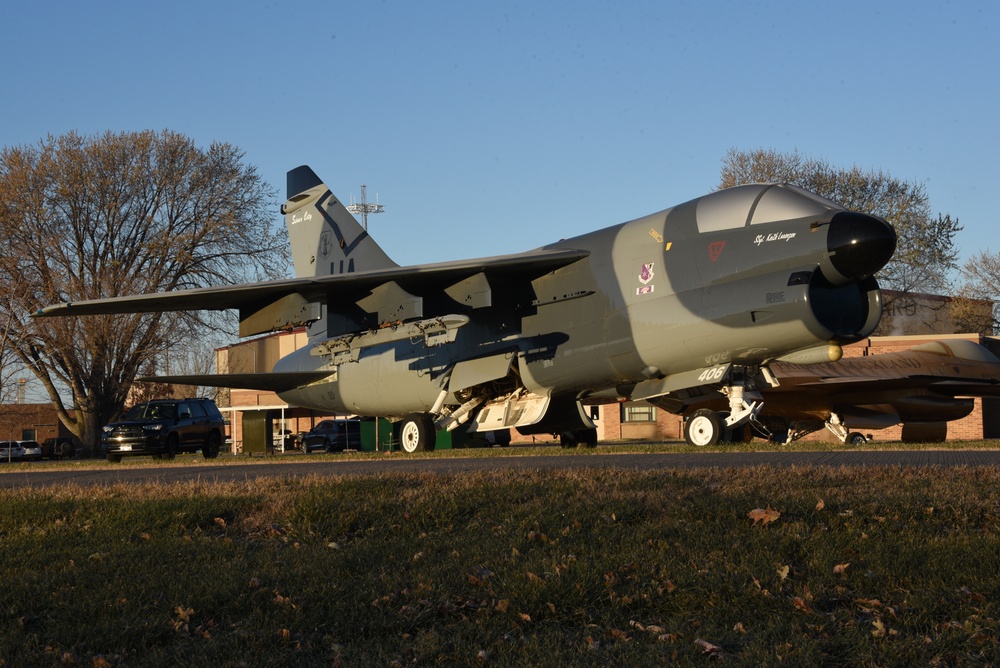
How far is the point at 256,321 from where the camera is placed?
725 inches

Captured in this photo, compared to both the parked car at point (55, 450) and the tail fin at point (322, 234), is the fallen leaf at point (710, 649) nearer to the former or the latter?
the tail fin at point (322, 234)

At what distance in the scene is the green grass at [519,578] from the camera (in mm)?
4746

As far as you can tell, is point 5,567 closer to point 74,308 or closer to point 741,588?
point 741,588

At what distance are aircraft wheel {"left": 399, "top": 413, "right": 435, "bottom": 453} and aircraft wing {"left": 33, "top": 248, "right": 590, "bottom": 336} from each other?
3.06 meters

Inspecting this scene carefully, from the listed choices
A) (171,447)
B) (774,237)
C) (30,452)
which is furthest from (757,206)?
(30,452)

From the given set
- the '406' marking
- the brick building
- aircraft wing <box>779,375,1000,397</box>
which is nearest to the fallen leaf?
the '406' marking

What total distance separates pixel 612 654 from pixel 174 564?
3.38m

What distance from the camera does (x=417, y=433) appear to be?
19797 millimetres

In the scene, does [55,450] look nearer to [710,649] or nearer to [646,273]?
[646,273]

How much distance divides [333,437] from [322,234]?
21.9 m

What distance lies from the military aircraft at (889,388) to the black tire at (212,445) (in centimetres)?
1606

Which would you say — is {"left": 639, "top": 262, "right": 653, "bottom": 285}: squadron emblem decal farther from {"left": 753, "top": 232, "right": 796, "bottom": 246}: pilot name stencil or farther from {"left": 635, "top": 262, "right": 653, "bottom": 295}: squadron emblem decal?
{"left": 753, "top": 232, "right": 796, "bottom": 246}: pilot name stencil

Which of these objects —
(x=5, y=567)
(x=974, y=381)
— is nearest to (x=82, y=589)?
(x=5, y=567)

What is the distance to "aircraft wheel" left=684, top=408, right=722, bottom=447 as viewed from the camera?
54.4 ft
